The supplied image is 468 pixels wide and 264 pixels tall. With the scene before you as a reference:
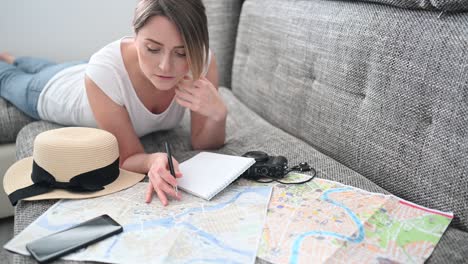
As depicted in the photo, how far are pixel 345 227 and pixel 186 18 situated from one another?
0.61m

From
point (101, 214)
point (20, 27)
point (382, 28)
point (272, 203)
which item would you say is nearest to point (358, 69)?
point (382, 28)

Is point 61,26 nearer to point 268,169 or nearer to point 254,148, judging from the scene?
point 254,148

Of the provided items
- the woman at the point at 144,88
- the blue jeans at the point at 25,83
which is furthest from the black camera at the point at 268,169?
the blue jeans at the point at 25,83

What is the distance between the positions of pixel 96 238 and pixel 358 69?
31.8 inches

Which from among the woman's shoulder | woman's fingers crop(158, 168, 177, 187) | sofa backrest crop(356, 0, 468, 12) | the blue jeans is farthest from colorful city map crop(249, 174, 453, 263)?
the blue jeans

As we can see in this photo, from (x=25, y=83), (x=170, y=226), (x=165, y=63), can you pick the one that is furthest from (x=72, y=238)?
(x=25, y=83)

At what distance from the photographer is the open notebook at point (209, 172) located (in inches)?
42.6

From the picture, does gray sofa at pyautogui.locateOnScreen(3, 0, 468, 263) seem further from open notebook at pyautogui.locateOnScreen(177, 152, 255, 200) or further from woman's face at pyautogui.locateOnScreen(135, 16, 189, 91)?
woman's face at pyautogui.locateOnScreen(135, 16, 189, 91)

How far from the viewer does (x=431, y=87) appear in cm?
103

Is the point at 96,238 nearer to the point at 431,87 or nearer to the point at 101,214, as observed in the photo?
the point at 101,214

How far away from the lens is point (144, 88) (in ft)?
4.40

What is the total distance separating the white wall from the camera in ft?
6.75

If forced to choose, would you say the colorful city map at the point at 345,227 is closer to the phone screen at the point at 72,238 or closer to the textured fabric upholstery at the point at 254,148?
the textured fabric upholstery at the point at 254,148

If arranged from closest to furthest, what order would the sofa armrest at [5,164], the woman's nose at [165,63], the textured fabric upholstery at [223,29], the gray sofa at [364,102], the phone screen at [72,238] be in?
the phone screen at [72,238], the gray sofa at [364,102], the woman's nose at [165,63], the sofa armrest at [5,164], the textured fabric upholstery at [223,29]
